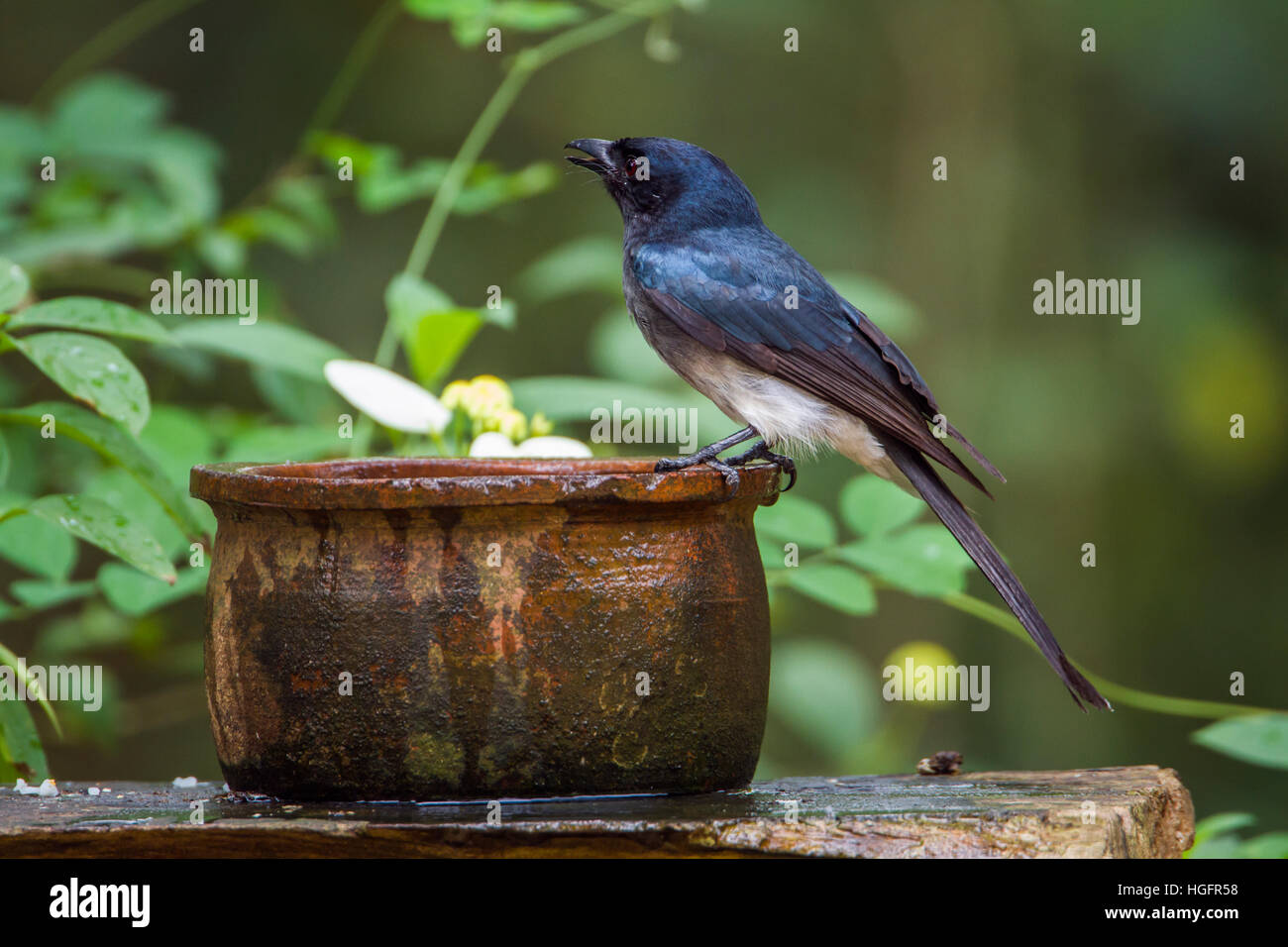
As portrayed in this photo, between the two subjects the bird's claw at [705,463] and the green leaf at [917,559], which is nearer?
the bird's claw at [705,463]

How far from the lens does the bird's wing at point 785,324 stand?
313 centimetres

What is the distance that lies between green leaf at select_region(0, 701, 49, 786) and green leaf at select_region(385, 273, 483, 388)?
3.59 ft

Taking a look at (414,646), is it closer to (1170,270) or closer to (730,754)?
(730,754)

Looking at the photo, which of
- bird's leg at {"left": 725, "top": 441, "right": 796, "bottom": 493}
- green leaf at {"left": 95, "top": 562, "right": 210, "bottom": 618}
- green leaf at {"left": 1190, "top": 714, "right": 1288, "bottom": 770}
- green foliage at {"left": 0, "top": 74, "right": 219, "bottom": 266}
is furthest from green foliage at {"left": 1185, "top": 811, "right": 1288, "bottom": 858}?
green foliage at {"left": 0, "top": 74, "right": 219, "bottom": 266}

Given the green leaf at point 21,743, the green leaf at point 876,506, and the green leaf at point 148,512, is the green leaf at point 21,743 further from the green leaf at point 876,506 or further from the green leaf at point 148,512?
the green leaf at point 876,506

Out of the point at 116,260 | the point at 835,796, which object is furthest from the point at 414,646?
the point at 116,260

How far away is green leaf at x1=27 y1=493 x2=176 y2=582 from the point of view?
2.61 m

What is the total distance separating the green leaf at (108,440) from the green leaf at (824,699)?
1915 mm

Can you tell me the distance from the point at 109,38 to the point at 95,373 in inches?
Result: 136

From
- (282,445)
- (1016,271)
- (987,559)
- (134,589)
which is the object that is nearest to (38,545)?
(134,589)

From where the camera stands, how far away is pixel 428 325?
11.1 ft

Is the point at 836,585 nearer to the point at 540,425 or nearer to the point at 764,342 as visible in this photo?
the point at 764,342

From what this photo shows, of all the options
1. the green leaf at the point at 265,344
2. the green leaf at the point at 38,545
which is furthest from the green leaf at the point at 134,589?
the green leaf at the point at 265,344

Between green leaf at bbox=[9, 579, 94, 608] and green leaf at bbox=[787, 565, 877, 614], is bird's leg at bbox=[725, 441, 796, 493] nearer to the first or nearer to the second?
green leaf at bbox=[787, 565, 877, 614]
